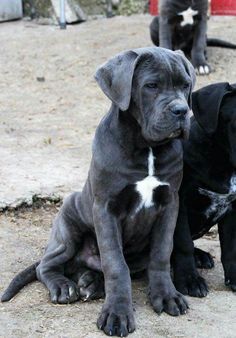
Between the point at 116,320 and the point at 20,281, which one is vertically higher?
the point at 116,320

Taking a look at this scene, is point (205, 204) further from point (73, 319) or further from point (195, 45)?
point (195, 45)

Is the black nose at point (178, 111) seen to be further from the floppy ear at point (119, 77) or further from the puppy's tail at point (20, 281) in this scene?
the puppy's tail at point (20, 281)

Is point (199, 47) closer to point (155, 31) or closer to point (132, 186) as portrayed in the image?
point (155, 31)

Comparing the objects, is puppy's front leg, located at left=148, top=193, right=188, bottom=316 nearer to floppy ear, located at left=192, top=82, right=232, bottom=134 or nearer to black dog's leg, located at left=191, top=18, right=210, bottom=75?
floppy ear, located at left=192, top=82, right=232, bottom=134

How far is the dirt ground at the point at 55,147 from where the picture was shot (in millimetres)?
4129

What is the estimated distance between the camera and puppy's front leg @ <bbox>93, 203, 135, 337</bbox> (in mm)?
3986

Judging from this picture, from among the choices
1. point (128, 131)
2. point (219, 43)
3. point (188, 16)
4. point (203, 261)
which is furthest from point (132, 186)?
point (219, 43)

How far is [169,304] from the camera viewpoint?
421 centimetres

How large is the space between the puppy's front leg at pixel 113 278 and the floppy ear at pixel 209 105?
0.75 m

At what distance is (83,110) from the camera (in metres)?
8.91

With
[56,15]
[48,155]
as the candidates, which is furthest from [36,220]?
[56,15]

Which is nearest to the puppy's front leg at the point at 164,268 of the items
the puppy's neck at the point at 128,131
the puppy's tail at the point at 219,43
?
the puppy's neck at the point at 128,131

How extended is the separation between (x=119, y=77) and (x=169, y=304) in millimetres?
1198

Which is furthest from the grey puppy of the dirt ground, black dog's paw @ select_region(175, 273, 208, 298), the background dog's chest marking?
the background dog's chest marking
